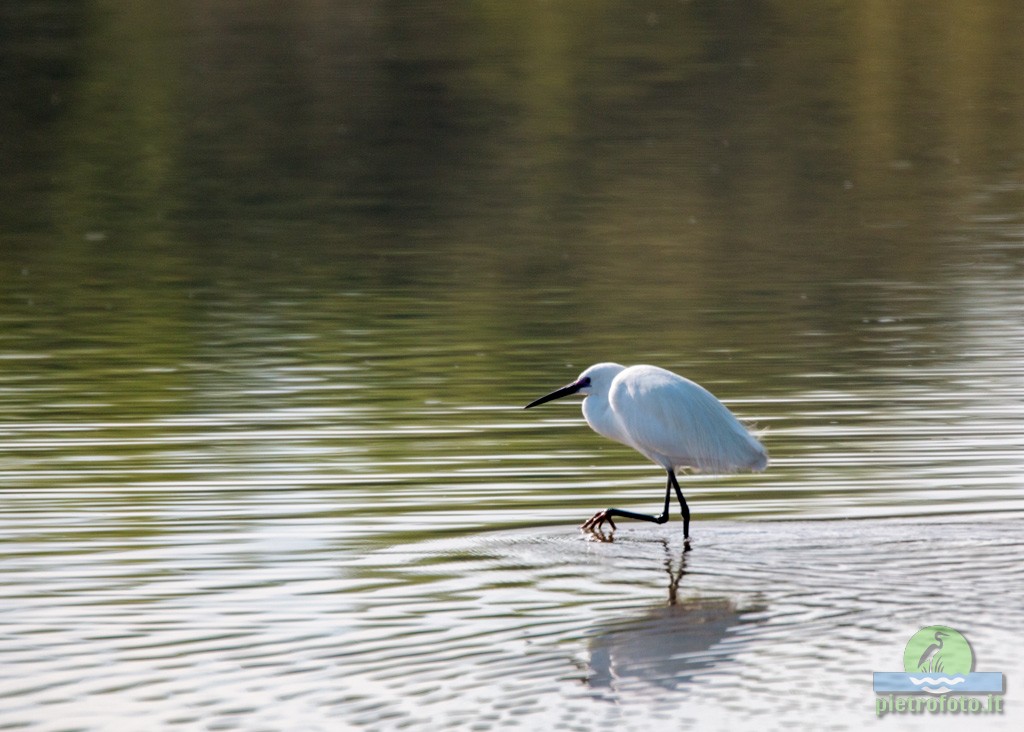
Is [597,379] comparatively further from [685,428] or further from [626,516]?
[626,516]

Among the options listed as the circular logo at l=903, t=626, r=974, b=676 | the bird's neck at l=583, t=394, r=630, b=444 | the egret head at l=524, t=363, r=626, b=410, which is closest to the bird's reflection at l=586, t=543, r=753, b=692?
the circular logo at l=903, t=626, r=974, b=676

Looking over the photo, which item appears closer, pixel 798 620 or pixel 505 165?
pixel 798 620

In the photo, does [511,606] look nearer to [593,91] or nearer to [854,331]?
[854,331]

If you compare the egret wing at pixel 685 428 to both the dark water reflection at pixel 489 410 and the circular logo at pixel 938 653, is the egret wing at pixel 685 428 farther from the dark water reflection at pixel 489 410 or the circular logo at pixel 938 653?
the circular logo at pixel 938 653

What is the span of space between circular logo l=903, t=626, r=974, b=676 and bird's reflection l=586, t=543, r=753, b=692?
25.4 inches

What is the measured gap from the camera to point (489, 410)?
12242 mm

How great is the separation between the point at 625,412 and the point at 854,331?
650cm

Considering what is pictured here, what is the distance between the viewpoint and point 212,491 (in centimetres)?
1016

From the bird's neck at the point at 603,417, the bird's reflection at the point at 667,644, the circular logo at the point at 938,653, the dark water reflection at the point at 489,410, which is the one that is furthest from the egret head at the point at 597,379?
the circular logo at the point at 938,653

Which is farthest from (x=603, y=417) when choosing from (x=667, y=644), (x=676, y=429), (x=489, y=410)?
(x=489, y=410)

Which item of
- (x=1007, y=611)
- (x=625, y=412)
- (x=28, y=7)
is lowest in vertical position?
(x=1007, y=611)

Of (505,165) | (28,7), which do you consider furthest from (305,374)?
(28,7)

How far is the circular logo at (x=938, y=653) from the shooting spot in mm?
6359

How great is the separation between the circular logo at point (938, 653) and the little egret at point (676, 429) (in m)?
2.29
